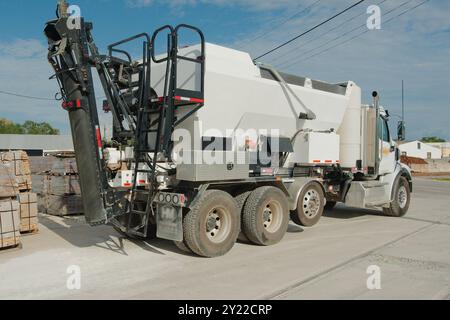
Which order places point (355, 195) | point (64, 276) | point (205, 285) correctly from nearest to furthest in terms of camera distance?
point (205, 285) < point (64, 276) < point (355, 195)

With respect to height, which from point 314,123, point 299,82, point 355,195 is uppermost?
point 299,82

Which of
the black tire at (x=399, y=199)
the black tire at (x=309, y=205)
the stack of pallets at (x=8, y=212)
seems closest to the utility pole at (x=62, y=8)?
the stack of pallets at (x=8, y=212)

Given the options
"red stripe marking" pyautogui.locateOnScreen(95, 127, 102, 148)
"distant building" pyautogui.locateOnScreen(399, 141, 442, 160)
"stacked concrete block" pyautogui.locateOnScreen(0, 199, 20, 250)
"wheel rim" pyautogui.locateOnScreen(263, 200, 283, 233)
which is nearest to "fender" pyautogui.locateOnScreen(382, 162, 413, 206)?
"wheel rim" pyautogui.locateOnScreen(263, 200, 283, 233)

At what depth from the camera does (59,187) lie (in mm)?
12391

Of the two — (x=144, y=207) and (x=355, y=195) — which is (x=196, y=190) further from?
(x=355, y=195)

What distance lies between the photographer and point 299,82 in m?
9.44

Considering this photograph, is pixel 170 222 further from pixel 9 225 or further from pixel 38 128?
pixel 38 128

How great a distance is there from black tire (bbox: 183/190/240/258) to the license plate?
14cm

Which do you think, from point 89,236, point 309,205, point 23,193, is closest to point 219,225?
point 309,205

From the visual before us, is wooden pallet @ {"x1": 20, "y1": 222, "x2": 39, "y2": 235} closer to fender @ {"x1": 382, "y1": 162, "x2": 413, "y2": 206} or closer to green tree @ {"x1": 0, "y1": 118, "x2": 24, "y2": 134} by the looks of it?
fender @ {"x1": 382, "y1": 162, "x2": 413, "y2": 206}

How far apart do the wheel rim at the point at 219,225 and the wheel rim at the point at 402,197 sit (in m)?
6.57
